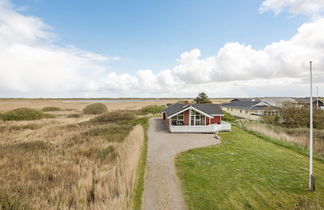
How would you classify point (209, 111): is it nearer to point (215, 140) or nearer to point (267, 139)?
point (215, 140)

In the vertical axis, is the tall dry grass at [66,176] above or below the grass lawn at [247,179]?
above

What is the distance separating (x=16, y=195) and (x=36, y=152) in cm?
749

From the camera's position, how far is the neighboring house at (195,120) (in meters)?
20.8

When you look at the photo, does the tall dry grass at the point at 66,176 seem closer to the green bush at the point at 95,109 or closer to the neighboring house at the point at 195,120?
the neighboring house at the point at 195,120

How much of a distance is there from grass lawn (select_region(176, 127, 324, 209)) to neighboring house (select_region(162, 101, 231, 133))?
6.70 metres

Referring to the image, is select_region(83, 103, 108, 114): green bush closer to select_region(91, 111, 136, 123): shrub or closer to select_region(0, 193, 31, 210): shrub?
select_region(91, 111, 136, 123): shrub

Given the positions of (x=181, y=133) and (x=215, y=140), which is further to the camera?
(x=181, y=133)

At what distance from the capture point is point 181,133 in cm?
2061

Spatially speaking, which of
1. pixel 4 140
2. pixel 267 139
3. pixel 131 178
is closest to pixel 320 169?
pixel 267 139

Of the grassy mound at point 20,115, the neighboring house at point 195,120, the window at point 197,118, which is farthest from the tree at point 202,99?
the grassy mound at point 20,115

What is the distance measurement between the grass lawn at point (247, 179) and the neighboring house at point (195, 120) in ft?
22.0

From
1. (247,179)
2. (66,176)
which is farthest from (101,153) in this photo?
(247,179)

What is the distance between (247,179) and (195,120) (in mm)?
13218

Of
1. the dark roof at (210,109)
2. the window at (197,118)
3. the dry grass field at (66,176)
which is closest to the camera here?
the dry grass field at (66,176)
